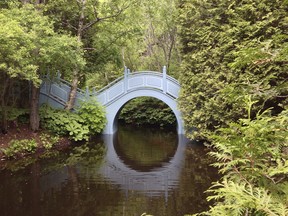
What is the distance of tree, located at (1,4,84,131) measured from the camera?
8211mm

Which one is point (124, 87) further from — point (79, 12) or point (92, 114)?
point (79, 12)

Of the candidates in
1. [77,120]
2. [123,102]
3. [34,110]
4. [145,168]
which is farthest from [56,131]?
[145,168]

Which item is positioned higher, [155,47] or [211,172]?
[155,47]

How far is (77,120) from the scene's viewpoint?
41.5 feet

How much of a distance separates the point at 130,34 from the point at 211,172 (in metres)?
7.88

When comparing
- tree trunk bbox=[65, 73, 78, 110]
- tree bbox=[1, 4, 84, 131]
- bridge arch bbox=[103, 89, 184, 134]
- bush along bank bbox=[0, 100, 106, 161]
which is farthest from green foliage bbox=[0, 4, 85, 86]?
bridge arch bbox=[103, 89, 184, 134]

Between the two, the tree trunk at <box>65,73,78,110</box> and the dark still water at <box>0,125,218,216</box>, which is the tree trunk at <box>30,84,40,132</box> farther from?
the dark still water at <box>0,125,218,216</box>

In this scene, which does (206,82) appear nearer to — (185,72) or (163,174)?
(185,72)

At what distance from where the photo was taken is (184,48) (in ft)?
40.3

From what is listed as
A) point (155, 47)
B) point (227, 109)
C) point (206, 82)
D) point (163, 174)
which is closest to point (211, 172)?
point (163, 174)

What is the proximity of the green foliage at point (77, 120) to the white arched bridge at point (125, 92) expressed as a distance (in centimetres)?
66

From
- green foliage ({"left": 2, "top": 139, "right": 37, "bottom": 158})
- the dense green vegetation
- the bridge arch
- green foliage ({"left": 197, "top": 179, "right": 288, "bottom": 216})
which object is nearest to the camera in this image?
green foliage ({"left": 197, "top": 179, "right": 288, "bottom": 216})

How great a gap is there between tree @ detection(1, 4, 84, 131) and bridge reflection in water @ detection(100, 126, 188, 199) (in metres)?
3.82

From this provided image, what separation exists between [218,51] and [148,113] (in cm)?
830
